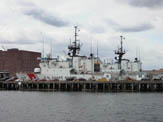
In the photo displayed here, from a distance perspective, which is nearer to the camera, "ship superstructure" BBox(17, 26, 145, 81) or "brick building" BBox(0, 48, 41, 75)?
"ship superstructure" BBox(17, 26, 145, 81)

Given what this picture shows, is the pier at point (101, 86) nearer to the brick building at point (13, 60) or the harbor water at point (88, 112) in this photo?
the harbor water at point (88, 112)

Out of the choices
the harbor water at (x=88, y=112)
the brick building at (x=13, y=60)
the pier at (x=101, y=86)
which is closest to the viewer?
the harbor water at (x=88, y=112)

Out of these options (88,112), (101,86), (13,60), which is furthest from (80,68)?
(13,60)

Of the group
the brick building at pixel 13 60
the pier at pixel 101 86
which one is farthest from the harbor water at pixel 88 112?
the brick building at pixel 13 60

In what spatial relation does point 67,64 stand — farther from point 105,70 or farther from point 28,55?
point 28,55

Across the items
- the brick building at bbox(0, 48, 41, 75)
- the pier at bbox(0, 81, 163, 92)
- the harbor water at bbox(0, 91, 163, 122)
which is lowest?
the harbor water at bbox(0, 91, 163, 122)

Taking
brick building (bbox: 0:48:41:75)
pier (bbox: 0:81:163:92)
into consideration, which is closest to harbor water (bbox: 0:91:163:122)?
pier (bbox: 0:81:163:92)

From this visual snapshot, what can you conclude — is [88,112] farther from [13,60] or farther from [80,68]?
[13,60]

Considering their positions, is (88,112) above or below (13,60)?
below

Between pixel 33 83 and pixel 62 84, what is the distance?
7939mm

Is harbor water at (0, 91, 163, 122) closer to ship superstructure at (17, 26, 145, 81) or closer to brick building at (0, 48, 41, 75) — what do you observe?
ship superstructure at (17, 26, 145, 81)

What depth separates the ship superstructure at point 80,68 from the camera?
72.9 m

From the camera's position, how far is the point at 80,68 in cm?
7550

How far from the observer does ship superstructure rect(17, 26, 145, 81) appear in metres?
72.9
